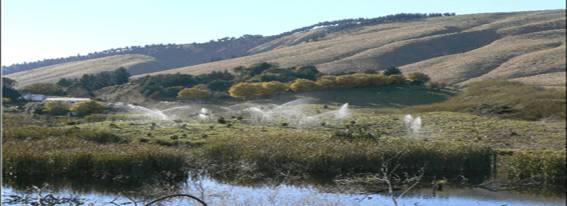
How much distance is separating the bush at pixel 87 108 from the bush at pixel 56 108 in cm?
32

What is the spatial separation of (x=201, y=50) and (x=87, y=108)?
93.4m

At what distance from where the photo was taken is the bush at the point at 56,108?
1383 inches

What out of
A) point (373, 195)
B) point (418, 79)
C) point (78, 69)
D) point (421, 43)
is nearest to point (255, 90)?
point (418, 79)

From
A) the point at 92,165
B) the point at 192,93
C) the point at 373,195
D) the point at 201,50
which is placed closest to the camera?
the point at 373,195

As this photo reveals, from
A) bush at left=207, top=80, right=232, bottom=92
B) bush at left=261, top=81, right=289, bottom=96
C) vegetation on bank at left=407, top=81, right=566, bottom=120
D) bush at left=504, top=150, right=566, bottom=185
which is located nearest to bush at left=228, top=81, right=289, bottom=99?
bush at left=261, top=81, right=289, bottom=96

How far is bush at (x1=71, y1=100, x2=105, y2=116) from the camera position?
35938mm

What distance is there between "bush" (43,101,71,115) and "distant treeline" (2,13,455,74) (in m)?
74.8

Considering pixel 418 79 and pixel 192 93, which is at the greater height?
pixel 192 93

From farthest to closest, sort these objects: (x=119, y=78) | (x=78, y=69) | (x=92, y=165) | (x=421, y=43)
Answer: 1. (x=78, y=69)
2. (x=421, y=43)
3. (x=119, y=78)
4. (x=92, y=165)

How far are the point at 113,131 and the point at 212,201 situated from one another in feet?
52.2

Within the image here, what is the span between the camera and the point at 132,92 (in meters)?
45.4

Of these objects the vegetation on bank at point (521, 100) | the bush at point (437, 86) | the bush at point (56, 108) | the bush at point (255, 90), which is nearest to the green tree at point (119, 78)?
the bush at point (255, 90)

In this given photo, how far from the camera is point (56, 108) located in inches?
1405

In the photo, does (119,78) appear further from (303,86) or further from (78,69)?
(78,69)
